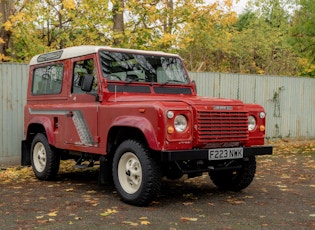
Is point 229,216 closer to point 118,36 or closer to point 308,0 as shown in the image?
point 118,36

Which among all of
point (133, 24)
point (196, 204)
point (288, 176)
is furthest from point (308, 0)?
point (196, 204)

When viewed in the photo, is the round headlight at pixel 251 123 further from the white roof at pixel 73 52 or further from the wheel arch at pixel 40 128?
the wheel arch at pixel 40 128

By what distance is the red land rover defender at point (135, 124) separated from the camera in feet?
19.0

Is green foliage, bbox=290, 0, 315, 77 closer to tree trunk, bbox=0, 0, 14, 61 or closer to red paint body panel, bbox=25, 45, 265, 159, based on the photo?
red paint body panel, bbox=25, 45, 265, 159

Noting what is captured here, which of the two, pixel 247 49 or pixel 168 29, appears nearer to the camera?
pixel 168 29

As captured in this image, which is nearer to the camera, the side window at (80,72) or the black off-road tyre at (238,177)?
the black off-road tyre at (238,177)

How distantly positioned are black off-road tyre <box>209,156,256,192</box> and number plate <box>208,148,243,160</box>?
0.48 metres

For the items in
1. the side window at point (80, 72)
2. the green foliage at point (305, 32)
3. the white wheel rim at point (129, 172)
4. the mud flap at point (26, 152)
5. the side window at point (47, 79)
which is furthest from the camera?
the green foliage at point (305, 32)

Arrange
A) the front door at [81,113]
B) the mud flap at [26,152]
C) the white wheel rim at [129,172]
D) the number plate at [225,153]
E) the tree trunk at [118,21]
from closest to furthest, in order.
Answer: the number plate at [225,153] < the white wheel rim at [129,172] < the front door at [81,113] < the mud flap at [26,152] < the tree trunk at [118,21]

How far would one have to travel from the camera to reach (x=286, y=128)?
15.0m

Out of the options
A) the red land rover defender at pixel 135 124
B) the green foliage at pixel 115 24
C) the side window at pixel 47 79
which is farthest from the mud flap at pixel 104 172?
the green foliage at pixel 115 24

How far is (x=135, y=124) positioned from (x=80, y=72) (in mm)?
2084

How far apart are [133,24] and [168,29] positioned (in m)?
1.16

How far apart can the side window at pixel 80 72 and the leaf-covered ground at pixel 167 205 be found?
5.57 ft
